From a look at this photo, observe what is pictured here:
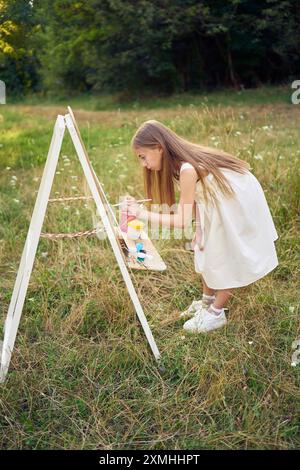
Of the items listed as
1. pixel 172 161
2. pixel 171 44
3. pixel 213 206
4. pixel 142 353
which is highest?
pixel 171 44

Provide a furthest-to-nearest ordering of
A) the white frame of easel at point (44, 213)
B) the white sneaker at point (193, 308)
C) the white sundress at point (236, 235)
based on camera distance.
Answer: the white sneaker at point (193, 308) < the white sundress at point (236, 235) < the white frame of easel at point (44, 213)

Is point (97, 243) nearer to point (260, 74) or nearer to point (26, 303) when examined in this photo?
point (26, 303)

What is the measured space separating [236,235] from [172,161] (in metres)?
0.44

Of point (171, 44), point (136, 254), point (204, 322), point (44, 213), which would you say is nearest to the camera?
point (44, 213)

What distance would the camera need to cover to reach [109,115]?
849 cm

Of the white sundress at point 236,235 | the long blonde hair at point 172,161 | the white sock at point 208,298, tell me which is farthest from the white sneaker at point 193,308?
the long blonde hair at point 172,161

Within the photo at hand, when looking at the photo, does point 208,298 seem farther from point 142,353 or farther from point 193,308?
point 142,353

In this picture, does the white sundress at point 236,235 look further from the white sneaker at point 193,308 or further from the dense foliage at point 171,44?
the dense foliage at point 171,44

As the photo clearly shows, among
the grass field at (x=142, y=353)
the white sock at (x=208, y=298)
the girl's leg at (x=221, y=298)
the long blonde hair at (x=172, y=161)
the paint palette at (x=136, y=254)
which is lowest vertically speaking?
the grass field at (x=142, y=353)

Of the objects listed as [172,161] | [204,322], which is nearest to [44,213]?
[172,161]

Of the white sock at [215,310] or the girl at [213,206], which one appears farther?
the white sock at [215,310]

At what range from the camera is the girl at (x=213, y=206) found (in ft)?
6.94

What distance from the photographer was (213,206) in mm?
2227
